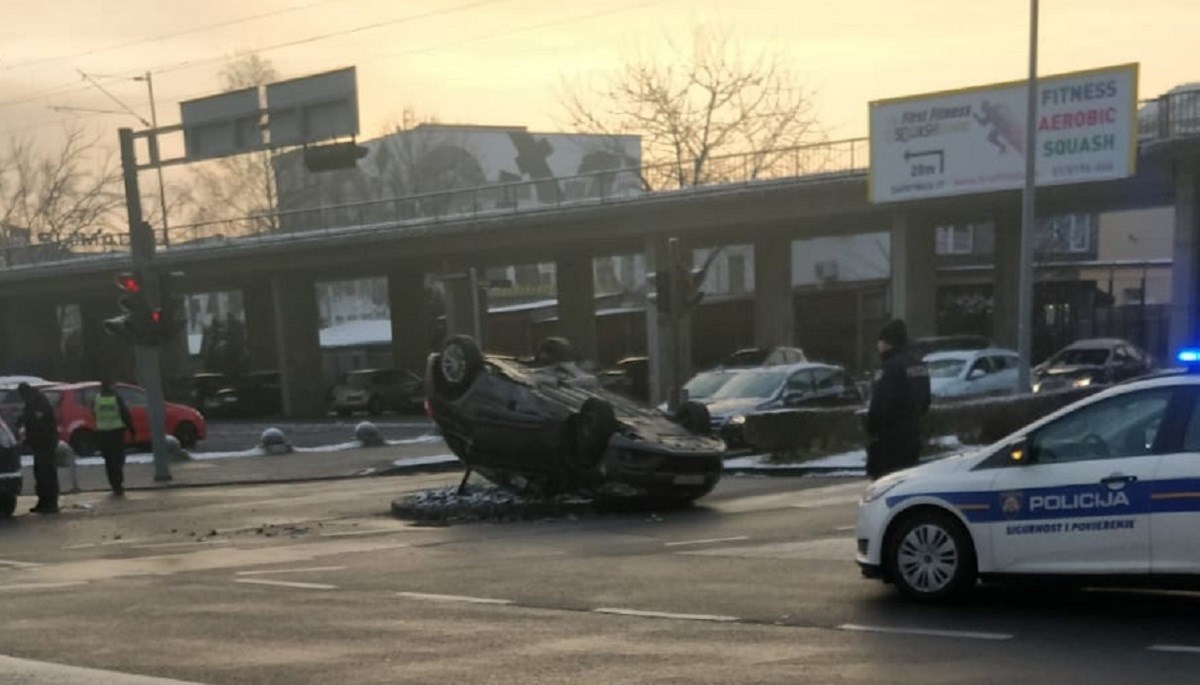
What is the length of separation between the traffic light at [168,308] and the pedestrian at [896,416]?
14.8 m

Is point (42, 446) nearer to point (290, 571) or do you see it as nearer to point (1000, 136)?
point (290, 571)

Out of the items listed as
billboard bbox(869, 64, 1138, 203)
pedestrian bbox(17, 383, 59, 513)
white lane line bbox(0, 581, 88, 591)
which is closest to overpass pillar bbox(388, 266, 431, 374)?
billboard bbox(869, 64, 1138, 203)

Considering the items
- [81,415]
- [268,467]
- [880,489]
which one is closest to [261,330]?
[81,415]

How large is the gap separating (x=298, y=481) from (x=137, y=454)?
822 centimetres

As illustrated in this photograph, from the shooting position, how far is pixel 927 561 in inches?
349

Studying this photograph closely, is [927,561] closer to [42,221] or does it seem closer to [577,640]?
[577,640]

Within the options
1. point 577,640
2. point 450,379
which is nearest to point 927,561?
point 577,640

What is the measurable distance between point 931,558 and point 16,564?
9174mm

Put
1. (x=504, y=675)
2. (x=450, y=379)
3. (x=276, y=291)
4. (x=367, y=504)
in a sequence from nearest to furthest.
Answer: (x=504, y=675)
(x=450, y=379)
(x=367, y=504)
(x=276, y=291)

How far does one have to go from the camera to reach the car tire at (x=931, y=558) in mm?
8711

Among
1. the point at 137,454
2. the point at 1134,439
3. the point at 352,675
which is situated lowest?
the point at 137,454

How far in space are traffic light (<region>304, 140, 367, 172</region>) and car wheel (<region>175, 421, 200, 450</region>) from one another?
1218 cm

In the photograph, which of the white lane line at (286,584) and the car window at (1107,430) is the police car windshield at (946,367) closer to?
the white lane line at (286,584)

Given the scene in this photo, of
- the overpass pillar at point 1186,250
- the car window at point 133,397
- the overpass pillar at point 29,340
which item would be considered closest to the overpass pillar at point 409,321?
the overpass pillar at point 29,340
